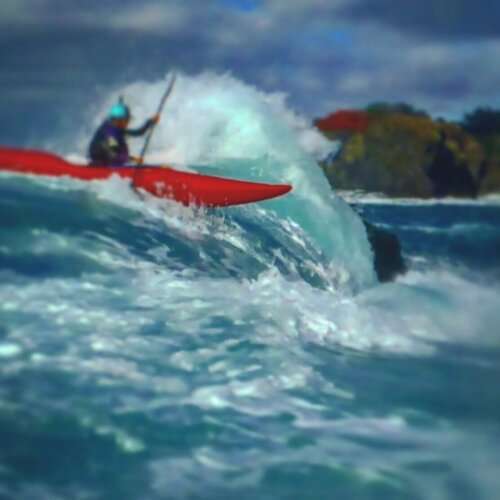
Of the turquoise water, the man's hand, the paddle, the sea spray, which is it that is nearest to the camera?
the turquoise water

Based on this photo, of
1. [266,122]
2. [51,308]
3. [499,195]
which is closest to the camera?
[51,308]

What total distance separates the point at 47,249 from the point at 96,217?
0.37 m

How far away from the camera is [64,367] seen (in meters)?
2.99

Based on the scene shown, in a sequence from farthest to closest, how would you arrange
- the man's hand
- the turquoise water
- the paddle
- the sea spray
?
the man's hand < the sea spray < the paddle < the turquoise water

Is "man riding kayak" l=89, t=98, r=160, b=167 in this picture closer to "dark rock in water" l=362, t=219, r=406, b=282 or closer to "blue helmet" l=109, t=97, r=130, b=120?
"blue helmet" l=109, t=97, r=130, b=120

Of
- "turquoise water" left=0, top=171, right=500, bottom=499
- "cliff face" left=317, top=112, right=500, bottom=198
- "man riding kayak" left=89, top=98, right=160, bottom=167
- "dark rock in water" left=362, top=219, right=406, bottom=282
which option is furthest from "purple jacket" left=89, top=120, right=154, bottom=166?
"dark rock in water" left=362, top=219, right=406, bottom=282

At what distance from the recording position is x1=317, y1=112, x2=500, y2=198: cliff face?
3.43 m

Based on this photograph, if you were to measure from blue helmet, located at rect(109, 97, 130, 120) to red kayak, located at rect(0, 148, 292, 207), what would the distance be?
0.33 metres

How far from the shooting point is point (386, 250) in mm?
3693

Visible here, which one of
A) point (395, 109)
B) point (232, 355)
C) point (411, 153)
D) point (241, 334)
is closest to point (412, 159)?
point (411, 153)

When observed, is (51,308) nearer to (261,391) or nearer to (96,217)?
(96,217)

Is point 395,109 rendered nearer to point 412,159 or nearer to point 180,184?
point 412,159

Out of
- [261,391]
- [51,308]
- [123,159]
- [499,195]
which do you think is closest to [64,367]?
[51,308]

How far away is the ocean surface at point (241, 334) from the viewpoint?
2.74m
